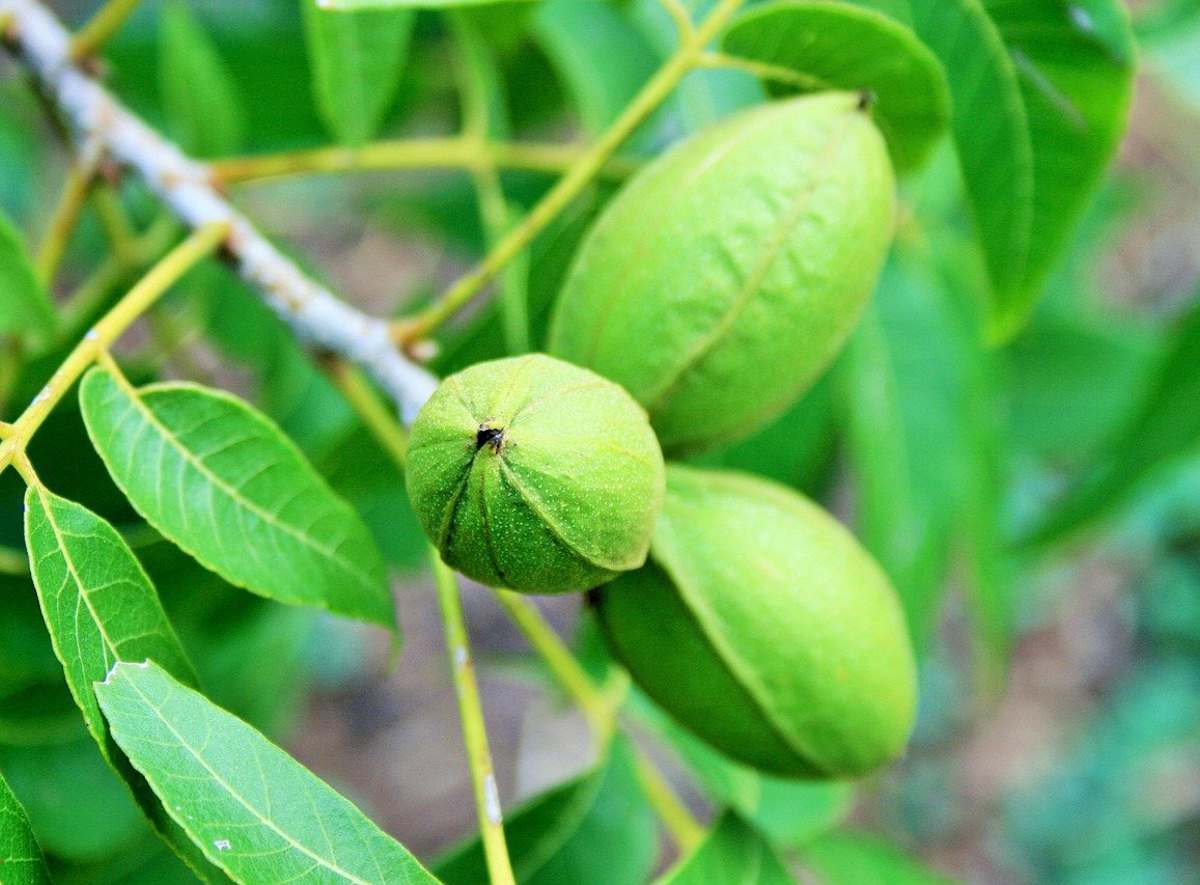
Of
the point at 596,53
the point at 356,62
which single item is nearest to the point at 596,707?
the point at 356,62

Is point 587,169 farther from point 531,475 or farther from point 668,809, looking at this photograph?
point 668,809

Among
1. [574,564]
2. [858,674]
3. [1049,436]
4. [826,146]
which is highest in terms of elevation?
[826,146]

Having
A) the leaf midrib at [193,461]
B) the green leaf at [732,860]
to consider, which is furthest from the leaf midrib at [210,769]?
the green leaf at [732,860]

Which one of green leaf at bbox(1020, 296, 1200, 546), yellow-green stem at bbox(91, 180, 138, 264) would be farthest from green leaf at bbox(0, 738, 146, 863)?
green leaf at bbox(1020, 296, 1200, 546)

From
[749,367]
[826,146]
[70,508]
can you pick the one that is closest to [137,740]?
[70,508]

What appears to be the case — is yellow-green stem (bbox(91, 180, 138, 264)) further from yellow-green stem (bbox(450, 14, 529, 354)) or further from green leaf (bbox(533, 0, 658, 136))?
green leaf (bbox(533, 0, 658, 136))

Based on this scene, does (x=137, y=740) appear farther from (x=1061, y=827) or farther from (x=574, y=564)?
(x=1061, y=827)

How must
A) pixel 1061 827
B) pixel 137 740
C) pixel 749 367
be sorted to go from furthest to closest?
pixel 1061 827, pixel 749 367, pixel 137 740

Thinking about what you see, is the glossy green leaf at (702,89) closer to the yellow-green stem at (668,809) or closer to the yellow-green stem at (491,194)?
the yellow-green stem at (491,194)
